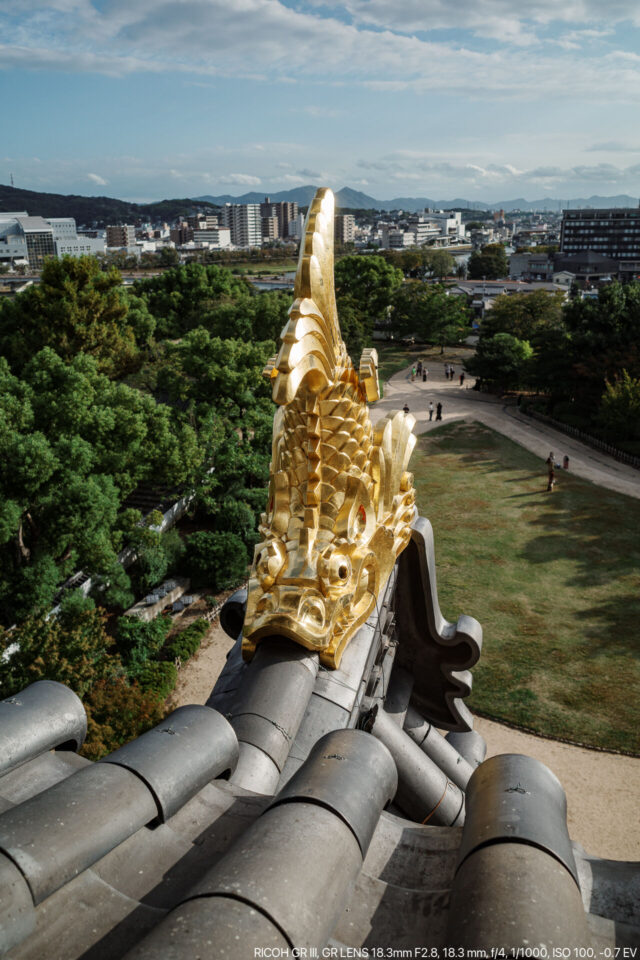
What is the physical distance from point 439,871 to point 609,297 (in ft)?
103

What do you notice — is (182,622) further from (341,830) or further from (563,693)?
(341,830)

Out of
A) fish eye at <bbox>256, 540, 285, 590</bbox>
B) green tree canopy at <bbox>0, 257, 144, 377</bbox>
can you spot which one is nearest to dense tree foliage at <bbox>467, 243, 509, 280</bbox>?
green tree canopy at <bbox>0, 257, 144, 377</bbox>

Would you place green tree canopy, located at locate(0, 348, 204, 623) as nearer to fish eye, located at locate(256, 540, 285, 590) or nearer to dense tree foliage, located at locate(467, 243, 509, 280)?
fish eye, located at locate(256, 540, 285, 590)

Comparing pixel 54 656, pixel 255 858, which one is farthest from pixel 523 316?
pixel 255 858

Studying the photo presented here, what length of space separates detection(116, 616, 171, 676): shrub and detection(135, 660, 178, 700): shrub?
1.31 ft

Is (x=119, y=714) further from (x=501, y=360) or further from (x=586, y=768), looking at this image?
(x=501, y=360)

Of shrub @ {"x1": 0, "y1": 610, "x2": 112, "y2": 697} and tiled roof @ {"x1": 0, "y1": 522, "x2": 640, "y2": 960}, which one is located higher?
tiled roof @ {"x1": 0, "y1": 522, "x2": 640, "y2": 960}

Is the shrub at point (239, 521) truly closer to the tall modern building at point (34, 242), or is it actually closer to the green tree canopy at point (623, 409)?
the green tree canopy at point (623, 409)

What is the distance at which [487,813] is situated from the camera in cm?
294

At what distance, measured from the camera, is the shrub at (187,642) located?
595 inches

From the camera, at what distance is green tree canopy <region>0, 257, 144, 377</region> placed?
91.6 ft

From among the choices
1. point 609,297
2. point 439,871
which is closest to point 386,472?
point 439,871

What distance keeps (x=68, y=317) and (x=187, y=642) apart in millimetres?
17715

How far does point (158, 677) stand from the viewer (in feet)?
45.7
